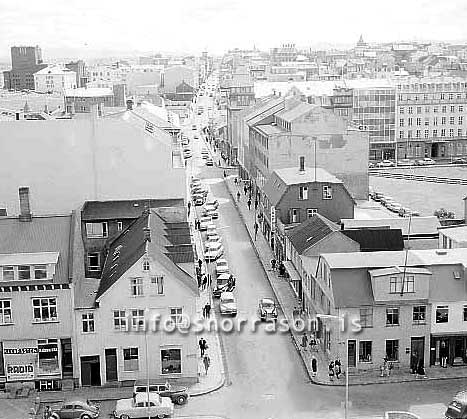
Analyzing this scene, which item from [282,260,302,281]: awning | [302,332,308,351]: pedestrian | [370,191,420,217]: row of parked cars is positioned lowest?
[302,332,308,351]: pedestrian

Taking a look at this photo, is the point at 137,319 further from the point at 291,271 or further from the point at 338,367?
the point at 291,271

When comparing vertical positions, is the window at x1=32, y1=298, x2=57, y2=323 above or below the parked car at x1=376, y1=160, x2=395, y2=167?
above

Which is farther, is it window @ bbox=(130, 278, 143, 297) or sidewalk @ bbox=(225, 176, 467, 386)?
window @ bbox=(130, 278, 143, 297)

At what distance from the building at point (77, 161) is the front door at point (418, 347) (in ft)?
68.7

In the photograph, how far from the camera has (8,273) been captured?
1513 inches

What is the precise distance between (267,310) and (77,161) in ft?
51.8

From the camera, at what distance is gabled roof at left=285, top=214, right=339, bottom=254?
50188mm

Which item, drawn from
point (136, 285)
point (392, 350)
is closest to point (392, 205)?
point (392, 350)

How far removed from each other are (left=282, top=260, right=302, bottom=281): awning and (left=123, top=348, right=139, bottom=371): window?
13.8 metres

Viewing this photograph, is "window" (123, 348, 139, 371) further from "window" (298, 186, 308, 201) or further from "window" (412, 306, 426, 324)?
"window" (298, 186, 308, 201)

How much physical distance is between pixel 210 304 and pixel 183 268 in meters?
8.98

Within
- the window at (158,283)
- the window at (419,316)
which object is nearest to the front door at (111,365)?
the window at (158,283)

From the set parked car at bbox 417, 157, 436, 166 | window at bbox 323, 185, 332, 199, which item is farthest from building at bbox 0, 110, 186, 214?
Result: parked car at bbox 417, 157, 436, 166

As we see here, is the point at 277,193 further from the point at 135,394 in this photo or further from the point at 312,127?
the point at 135,394
